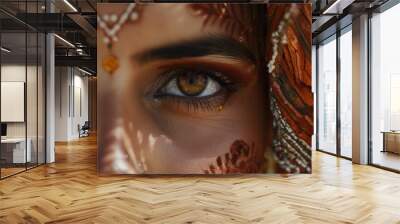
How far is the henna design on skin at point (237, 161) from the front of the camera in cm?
625

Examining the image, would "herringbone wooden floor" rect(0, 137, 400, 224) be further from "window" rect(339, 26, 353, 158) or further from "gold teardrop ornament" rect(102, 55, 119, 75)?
"window" rect(339, 26, 353, 158)

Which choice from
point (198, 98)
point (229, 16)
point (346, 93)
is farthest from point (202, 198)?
point (346, 93)

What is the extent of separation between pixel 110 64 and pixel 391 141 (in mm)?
6056

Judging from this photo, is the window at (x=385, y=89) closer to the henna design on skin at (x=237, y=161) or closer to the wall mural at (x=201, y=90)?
the wall mural at (x=201, y=90)

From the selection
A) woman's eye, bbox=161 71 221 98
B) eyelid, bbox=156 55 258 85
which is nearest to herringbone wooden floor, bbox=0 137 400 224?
woman's eye, bbox=161 71 221 98

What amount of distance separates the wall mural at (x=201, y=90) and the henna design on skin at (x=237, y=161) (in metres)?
0.02

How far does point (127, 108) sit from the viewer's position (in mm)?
6203

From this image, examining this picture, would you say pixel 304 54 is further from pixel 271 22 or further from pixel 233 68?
pixel 233 68

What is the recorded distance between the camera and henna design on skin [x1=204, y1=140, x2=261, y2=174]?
6.25 metres

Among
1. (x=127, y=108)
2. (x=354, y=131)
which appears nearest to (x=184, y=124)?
(x=127, y=108)

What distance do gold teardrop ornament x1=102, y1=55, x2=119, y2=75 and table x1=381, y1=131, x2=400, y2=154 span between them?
5.70m

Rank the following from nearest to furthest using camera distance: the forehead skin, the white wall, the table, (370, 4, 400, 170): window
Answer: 1. the forehead skin
2. (370, 4, 400, 170): window
3. the table
4. the white wall

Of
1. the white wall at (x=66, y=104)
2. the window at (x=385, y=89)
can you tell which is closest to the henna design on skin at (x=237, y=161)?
the window at (x=385, y=89)

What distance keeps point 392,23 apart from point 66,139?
12.8 m
